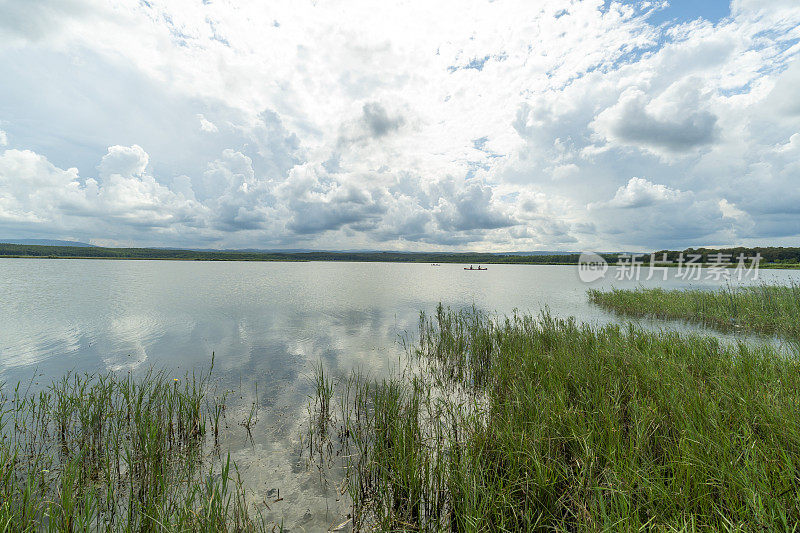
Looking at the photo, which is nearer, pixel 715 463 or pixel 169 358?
pixel 715 463

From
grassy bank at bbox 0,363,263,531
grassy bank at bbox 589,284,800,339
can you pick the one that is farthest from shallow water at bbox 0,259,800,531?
grassy bank at bbox 589,284,800,339

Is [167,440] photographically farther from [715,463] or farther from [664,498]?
[715,463]

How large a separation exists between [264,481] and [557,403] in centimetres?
603

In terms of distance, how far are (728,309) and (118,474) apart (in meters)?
31.3

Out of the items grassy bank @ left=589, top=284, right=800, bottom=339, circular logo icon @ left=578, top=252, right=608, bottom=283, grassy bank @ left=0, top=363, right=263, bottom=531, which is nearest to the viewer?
grassy bank @ left=0, top=363, right=263, bottom=531

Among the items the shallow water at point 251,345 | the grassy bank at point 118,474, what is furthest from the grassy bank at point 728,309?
the grassy bank at point 118,474

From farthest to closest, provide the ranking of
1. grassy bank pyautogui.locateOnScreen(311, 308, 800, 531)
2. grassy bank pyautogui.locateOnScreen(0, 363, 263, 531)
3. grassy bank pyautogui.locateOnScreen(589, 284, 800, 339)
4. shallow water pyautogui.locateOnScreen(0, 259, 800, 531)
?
grassy bank pyautogui.locateOnScreen(589, 284, 800, 339) < shallow water pyautogui.locateOnScreen(0, 259, 800, 531) < grassy bank pyautogui.locateOnScreen(0, 363, 263, 531) < grassy bank pyautogui.locateOnScreen(311, 308, 800, 531)

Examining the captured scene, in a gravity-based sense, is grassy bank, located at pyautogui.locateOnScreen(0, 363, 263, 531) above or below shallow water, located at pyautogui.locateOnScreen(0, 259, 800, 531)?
above

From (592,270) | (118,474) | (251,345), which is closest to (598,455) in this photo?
(118,474)

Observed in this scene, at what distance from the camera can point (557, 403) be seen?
5.93 meters

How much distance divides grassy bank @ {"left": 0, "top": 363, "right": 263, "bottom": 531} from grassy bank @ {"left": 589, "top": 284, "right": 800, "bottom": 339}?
2546 cm

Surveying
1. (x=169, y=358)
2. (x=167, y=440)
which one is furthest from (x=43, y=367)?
(x=167, y=440)

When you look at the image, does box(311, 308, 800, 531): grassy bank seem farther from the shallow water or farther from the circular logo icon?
the circular logo icon

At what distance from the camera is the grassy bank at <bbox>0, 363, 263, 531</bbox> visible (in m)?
3.84
